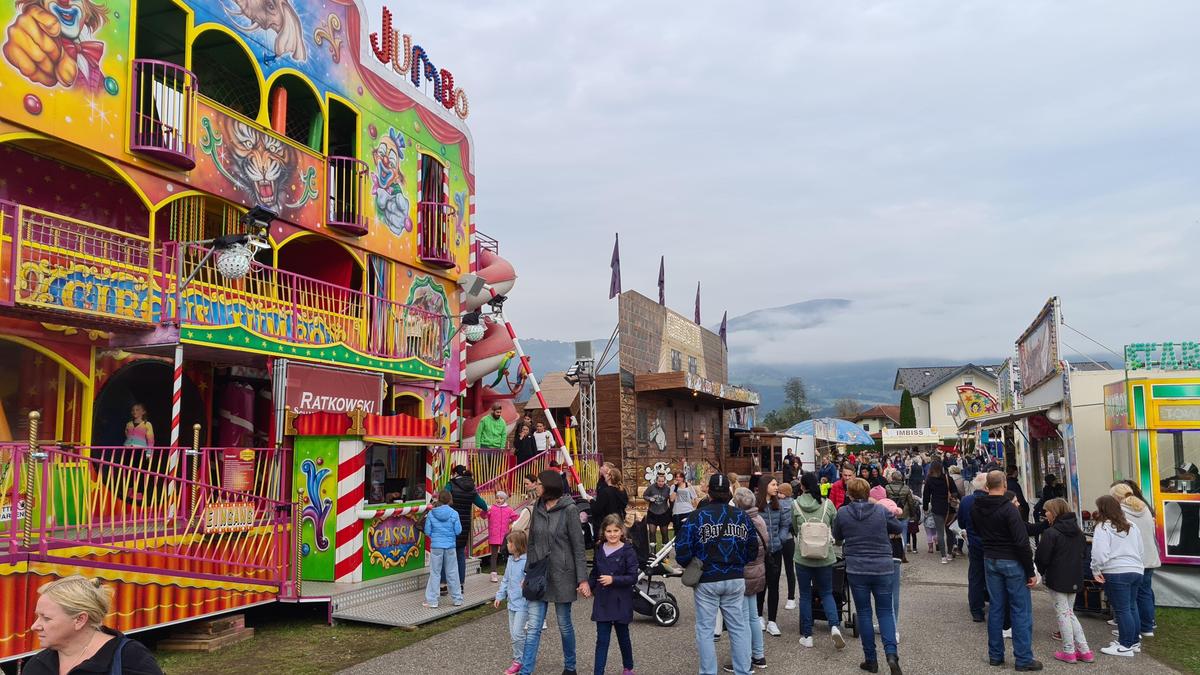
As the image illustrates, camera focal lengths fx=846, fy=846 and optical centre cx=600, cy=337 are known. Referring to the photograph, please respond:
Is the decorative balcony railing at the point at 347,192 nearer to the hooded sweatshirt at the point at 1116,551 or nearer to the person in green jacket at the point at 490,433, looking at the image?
the person in green jacket at the point at 490,433

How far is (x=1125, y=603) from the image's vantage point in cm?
834

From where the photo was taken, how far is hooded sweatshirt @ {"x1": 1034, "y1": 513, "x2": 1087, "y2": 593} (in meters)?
8.01

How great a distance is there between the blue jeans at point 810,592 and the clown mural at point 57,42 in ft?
33.8

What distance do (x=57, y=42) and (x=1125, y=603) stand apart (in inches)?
525

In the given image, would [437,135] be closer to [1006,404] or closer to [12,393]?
[12,393]

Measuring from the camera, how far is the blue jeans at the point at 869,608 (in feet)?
24.8

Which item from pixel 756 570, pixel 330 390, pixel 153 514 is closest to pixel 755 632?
pixel 756 570

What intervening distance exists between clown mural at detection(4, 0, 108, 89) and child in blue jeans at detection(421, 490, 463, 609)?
6883 mm

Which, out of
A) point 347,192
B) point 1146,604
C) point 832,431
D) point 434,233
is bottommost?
point 1146,604

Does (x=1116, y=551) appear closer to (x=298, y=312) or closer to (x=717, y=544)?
(x=717, y=544)

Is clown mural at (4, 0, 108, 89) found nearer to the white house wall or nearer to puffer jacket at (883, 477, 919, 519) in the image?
puffer jacket at (883, 477, 919, 519)

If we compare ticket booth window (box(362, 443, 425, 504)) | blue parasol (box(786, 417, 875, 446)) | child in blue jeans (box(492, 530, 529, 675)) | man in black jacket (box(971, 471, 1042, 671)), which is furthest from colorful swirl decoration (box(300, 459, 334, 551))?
blue parasol (box(786, 417, 875, 446))

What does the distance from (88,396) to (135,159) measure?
3.18 meters

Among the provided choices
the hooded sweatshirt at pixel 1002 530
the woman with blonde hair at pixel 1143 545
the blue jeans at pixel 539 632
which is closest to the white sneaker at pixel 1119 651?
the woman with blonde hair at pixel 1143 545
